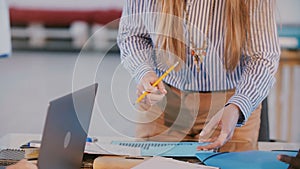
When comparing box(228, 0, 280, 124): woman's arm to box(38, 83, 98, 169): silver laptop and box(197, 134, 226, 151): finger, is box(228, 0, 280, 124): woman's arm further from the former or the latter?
box(38, 83, 98, 169): silver laptop

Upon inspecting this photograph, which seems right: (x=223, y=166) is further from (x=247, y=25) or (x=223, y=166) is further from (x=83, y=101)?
(x=247, y=25)

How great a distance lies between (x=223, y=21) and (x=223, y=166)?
1.71 ft

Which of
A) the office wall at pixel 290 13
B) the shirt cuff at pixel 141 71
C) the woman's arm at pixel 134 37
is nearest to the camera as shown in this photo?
the shirt cuff at pixel 141 71

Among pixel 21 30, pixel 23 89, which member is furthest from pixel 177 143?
pixel 21 30

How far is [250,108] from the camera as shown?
4.68 feet

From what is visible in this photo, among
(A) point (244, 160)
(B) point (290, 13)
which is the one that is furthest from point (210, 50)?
(B) point (290, 13)

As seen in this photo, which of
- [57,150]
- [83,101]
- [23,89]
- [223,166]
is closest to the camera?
[57,150]

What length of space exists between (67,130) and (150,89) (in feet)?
1.26

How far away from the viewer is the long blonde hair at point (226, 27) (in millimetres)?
1502

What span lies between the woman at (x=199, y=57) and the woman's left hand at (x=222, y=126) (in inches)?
0.9

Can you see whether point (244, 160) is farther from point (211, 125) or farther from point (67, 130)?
point (67, 130)

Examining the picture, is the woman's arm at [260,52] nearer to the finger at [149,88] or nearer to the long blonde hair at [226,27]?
the long blonde hair at [226,27]

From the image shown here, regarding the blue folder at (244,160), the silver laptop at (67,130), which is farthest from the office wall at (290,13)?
the silver laptop at (67,130)

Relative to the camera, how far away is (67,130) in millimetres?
986
